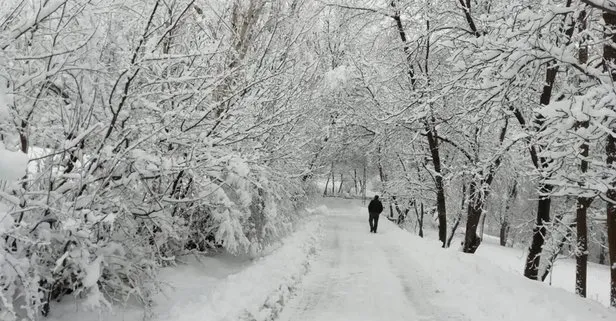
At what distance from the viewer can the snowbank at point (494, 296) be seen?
7.49 m

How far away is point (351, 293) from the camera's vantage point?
9195mm

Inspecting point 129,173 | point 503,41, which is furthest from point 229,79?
point 503,41

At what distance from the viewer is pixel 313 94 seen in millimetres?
14195

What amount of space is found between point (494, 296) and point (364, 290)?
7.62ft

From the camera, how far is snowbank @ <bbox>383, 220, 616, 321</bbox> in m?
7.49

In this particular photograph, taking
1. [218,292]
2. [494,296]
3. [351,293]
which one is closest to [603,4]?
[494,296]

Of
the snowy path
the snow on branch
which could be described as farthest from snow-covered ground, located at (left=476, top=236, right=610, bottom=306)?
the snow on branch

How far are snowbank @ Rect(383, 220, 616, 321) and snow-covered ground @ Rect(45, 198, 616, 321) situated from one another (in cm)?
2

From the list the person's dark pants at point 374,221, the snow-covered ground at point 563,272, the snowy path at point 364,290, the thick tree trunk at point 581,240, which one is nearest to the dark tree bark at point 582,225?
the thick tree trunk at point 581,240

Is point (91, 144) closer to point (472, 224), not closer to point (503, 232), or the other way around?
point (472, 224)

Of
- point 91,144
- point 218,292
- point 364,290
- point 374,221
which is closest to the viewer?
point 91,144

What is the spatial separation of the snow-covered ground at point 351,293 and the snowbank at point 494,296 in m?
0.02

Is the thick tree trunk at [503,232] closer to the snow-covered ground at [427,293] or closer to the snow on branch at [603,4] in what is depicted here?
the snow-covered ground at [427,293]

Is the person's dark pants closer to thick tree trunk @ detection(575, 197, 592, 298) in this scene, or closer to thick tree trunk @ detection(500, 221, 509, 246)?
thick tree trunk @ detection(575, 197, 592, 298)
